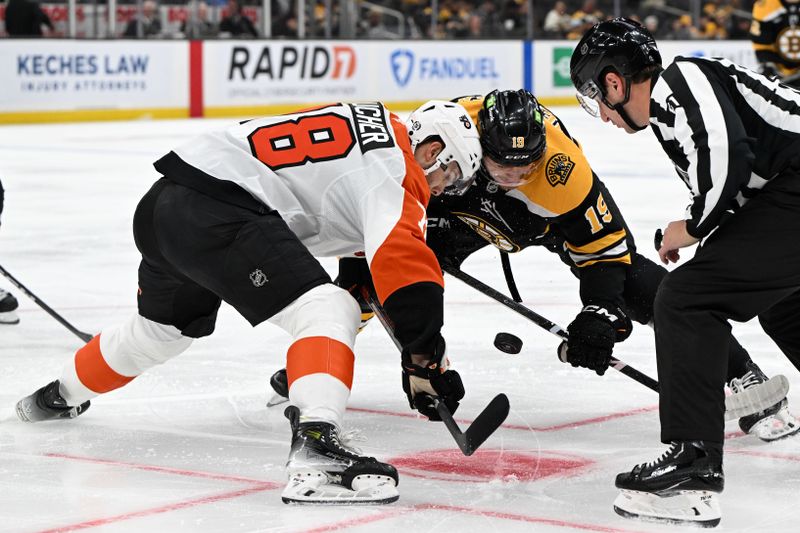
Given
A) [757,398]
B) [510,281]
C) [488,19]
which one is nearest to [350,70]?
[488,19]

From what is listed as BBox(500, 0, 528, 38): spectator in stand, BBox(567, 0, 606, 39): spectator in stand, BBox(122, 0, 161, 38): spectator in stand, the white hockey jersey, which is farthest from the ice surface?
BBox(567, 0, 606, 39): spectator in stand

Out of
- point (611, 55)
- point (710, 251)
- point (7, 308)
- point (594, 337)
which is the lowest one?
point (7, 308)

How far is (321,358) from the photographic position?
261 centimetres

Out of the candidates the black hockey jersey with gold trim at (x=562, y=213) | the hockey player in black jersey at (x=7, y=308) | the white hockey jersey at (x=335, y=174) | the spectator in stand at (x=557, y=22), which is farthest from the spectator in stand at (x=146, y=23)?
the white hockey jersey at (x=335, y=174)

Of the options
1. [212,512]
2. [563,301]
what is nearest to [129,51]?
[563,301]

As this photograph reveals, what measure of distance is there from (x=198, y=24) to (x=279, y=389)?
427 inches

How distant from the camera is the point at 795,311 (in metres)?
2.93

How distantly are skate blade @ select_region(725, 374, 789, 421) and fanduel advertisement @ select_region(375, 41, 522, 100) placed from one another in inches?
485

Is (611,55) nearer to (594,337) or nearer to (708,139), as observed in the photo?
(708,139)

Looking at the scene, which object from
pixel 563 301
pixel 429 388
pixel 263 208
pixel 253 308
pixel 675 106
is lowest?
pixel 563 301

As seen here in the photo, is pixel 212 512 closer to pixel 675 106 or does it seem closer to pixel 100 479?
pixel 100 479

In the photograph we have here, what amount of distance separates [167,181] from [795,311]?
1359mm

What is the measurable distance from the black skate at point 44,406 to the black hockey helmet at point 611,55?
1461 mm

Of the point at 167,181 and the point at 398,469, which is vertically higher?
the point at 167,181
